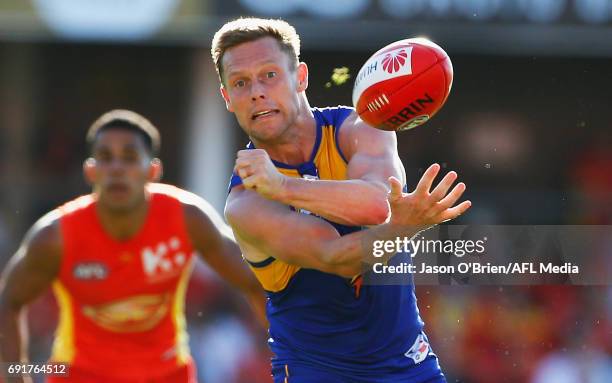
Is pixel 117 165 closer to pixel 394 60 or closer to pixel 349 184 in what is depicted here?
pixel 394 60

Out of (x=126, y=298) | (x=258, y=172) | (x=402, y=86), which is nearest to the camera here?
(x=258, y=172)

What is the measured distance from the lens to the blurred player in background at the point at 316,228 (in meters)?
3.19

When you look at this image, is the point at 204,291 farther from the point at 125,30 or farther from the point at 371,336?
the point at 371,336

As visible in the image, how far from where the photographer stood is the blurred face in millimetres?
3436

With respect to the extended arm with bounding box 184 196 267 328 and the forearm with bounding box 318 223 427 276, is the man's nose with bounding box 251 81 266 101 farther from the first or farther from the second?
the extended arm with bounding box 184 196 267 328

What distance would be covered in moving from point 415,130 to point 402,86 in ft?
21.2

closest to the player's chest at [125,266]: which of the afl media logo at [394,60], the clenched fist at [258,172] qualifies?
the afl media logo at [394,60]

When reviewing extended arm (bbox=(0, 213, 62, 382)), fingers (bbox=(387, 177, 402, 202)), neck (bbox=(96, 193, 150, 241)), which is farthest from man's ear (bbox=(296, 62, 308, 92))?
extended arm (bbox=(0, 213, 62, 382))

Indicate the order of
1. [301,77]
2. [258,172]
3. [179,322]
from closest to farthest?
1. [258,172]
2. [301,77]
3. [179,322]

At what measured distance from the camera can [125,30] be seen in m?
8.70

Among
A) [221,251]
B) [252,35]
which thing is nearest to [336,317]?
[252,35]

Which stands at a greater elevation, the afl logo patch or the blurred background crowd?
the blurred background crowd

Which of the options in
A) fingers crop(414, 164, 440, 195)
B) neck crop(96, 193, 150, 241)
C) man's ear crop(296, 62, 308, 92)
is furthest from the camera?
neck crop(96, 193, 150, 241)

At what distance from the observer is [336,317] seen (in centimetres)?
343
